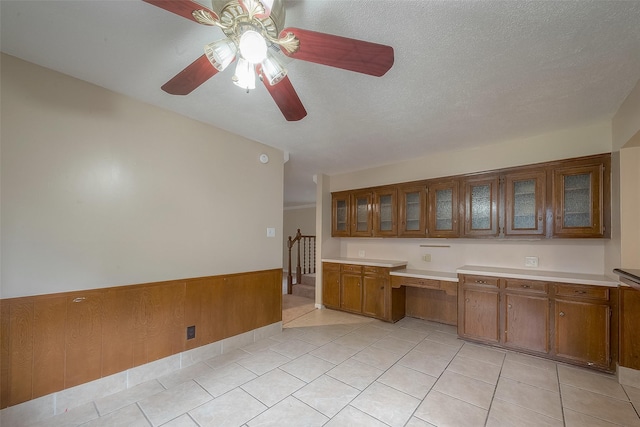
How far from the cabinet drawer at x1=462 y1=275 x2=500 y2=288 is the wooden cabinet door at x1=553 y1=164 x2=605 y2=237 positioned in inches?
31.3

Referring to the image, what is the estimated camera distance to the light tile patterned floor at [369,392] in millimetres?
1814

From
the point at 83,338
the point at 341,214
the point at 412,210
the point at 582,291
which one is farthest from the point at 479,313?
the point at 83,338

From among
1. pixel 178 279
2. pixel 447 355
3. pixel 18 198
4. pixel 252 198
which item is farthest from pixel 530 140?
pixel 18 198

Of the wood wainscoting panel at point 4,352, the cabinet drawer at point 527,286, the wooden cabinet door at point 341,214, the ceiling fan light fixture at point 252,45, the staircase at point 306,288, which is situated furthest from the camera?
the staircase at point 306,288

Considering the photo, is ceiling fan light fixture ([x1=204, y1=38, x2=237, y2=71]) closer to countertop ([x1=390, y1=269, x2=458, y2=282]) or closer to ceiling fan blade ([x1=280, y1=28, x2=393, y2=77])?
ceiling fan blade ([x1=280, y1=28, x2=393, y2=77])

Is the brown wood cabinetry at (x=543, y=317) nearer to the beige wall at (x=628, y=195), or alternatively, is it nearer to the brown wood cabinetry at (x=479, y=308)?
A: the brown wood cabinetry at (x=479, y=308)

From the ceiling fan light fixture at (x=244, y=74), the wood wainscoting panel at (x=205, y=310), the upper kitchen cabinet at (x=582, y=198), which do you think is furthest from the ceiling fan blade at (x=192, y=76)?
the upper kitchen cabinet at (x=582, y=198)

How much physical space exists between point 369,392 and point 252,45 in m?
2.50

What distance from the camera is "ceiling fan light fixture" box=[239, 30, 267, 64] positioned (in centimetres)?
113

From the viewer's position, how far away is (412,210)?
3893 mm

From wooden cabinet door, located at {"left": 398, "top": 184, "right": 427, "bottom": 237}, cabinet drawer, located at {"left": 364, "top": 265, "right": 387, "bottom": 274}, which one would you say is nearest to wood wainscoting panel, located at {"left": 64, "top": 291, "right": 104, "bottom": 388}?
cabinet drawer, located at {"left": 364, "top": 265, "right": 387, "bottom": 274}

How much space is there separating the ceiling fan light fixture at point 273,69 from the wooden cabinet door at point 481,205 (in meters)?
2.96

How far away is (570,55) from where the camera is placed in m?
1.63

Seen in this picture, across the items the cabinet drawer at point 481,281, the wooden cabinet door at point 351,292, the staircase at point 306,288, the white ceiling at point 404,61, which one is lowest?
the staircase at point 306,288
